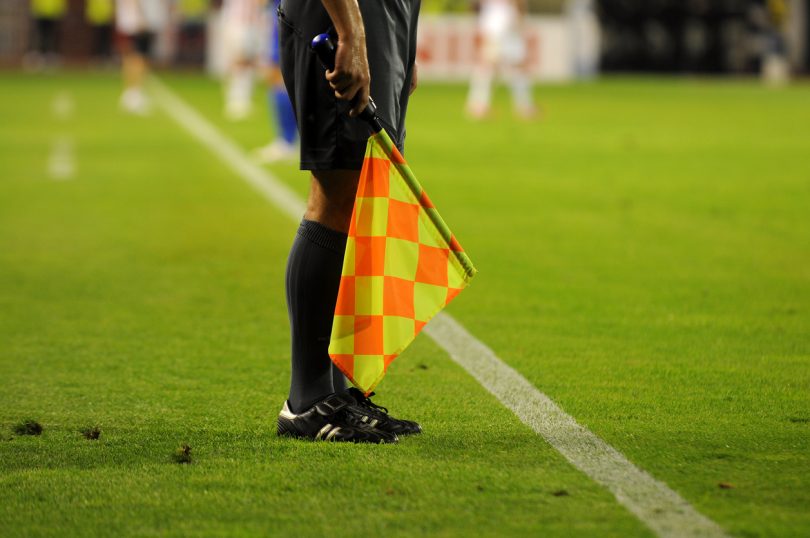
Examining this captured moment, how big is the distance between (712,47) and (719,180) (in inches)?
1137

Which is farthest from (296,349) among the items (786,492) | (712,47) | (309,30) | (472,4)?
(712,47)

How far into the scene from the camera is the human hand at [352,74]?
158 inches

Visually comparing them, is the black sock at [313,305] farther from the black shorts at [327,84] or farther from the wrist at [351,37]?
the wrist at [351,37]

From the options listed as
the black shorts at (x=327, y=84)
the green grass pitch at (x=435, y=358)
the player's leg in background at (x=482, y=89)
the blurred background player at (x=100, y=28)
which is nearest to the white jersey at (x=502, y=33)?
the player's leg in background at (x=482, y=89)

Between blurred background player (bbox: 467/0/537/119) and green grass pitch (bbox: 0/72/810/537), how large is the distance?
7.97 meters

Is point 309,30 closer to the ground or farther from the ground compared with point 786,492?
farther from the ground

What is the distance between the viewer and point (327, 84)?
4156mm

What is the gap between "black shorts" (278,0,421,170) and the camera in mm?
4152

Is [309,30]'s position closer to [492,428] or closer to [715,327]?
[492,428]

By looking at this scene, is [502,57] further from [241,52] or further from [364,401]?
[364,401]

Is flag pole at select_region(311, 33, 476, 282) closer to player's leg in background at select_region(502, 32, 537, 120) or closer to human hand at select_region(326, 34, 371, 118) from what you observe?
human hand at select_region(326, 34, 371, 118)

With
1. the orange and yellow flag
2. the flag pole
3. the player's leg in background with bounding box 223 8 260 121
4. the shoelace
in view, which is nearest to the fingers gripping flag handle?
the flag pole

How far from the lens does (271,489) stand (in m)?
3.70

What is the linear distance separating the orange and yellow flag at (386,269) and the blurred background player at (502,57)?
17.1 meters
